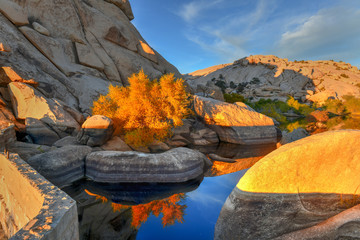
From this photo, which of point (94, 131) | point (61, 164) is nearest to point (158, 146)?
point (94, 131)

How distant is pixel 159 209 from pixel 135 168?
268 cm

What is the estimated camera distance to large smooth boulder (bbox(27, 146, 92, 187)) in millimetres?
8891

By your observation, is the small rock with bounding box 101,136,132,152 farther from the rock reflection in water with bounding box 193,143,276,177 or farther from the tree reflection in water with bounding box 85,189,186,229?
the rock reflection in water with bounding box 193,143,276,177

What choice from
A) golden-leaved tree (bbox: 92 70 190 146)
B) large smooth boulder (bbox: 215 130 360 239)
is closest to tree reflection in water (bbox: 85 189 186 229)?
large smooth boulder (bbox: 215 130 360 239)

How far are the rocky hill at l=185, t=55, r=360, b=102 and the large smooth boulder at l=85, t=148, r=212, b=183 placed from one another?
1685 inches

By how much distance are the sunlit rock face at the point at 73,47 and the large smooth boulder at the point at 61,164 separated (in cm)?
942

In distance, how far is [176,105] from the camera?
1579 centimetres

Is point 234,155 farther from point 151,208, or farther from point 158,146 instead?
point 151,208

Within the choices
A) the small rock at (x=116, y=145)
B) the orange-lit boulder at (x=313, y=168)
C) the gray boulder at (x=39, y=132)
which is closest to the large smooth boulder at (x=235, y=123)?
the small rock at (x=116, y=145)

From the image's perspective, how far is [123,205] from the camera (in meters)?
8.04

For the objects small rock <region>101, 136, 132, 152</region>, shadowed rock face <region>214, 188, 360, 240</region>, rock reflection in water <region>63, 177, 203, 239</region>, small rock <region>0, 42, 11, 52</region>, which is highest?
small rock <region>0, 42, 11, 52</region>

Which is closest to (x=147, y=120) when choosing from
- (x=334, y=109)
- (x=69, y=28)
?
(x=69, y=28)

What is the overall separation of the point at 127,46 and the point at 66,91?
13246mm

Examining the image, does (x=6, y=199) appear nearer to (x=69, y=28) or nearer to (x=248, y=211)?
(x=248, y=211)
